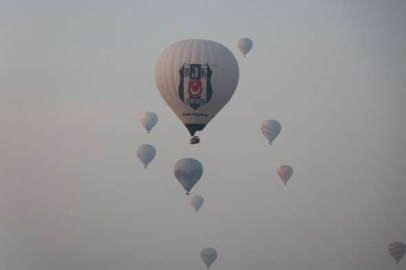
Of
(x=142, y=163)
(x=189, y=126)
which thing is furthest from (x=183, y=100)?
(x=142, y=163)

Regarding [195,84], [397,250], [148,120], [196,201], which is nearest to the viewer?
[195,84]

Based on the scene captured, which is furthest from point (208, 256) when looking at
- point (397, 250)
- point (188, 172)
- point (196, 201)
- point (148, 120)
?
point (397, 250)

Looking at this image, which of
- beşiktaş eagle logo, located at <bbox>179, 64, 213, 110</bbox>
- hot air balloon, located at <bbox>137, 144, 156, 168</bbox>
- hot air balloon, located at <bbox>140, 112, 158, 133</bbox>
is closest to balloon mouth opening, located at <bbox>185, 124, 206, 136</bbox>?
beşiktaş eagle logo, located at <bbox>179, 64, 213, 110</bbox>

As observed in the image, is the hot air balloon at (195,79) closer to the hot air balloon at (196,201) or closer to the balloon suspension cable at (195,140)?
the balloon suspension cable at (195,140)

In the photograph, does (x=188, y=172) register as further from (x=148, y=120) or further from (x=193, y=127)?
(x=148, y=120)

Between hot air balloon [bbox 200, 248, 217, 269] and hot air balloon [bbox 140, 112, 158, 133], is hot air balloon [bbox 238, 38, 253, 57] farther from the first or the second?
hot air balloon [bbox 200, 248, 217, 269]
